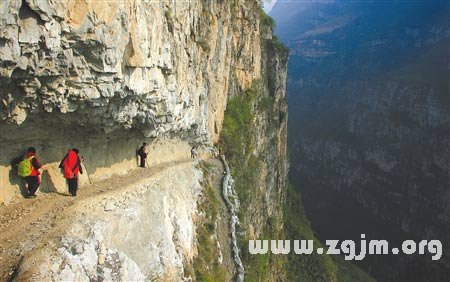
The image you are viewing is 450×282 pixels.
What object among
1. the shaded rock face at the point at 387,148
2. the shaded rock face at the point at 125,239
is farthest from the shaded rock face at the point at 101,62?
the shaded rock face at the point at 387,148

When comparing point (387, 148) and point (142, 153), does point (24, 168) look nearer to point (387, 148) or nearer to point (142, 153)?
point (142, 153)

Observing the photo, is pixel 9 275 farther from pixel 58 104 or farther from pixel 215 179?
pixel 215 179

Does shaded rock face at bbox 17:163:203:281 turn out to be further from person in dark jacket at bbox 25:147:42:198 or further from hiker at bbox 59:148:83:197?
person in dark jacket at bbox 25:147:42:198

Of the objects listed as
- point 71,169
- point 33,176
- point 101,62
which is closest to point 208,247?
point 71,169

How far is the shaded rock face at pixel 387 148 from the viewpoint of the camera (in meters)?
113

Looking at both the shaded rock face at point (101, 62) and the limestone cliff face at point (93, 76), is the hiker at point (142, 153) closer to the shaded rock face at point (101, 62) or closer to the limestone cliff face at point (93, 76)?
the limestone cliff face at point (93, 76)

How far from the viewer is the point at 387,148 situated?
13338cm

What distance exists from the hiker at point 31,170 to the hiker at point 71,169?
78cm

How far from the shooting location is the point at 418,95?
133m

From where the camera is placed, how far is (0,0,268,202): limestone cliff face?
424 inches

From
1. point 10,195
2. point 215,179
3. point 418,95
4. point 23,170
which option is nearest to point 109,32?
point 23,170

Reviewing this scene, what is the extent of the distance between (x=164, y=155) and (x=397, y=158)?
116800mm

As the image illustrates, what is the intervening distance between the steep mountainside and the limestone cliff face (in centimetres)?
4

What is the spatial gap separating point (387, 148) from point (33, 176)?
133m
